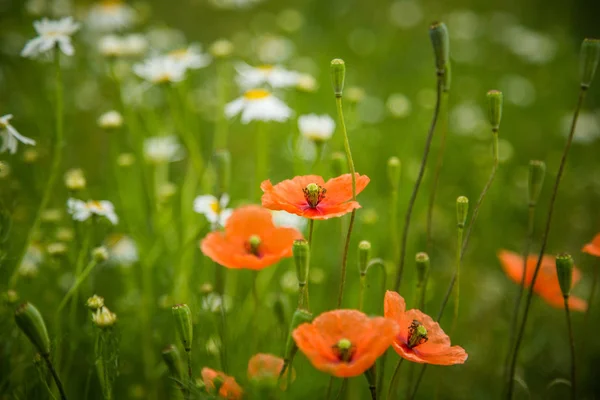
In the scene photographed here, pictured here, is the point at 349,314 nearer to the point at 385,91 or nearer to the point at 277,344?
the point at 277,344

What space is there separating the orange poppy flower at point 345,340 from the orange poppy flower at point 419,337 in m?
0.06

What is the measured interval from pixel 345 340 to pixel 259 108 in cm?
84

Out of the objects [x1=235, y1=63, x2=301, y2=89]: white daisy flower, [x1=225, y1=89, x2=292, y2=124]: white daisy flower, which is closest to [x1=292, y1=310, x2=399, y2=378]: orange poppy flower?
[x1=225, y1=89, x2=292, y2=124]: white daisy flower

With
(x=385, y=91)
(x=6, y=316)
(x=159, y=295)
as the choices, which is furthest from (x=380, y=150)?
(x=6, y=316)

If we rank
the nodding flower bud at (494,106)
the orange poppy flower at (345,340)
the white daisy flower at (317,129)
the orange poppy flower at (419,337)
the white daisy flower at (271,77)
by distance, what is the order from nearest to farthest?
1. the orange poppy flower at (345,340)
2. the orange poppy flower at (419,337)
3. the nodding flower bud at (494,106)
4. the white daisy flower at (317,129)
5. the white daisy flower at (271,77)

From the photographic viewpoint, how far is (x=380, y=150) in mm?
2336

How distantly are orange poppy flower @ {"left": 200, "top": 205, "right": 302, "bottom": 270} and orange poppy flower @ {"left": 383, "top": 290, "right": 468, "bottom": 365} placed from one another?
0.64 feet

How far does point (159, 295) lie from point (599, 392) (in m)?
1.21

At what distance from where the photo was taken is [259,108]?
1437 millimetres

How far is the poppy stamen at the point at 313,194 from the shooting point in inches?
33.4

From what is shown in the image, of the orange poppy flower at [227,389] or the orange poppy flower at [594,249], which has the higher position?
the orange poppy flower at [594,249]

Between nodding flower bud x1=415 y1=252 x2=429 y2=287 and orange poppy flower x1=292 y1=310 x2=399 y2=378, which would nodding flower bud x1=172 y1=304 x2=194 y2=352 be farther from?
nodding flower bud x1=415 y1=252 x2=429 y2=287

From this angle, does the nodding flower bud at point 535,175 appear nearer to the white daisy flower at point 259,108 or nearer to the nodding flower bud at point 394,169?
the nodding flower bud at point 394,169

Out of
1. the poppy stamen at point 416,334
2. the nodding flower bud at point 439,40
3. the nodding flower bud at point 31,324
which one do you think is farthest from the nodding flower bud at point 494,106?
the nodding flower bud at point 31,324
